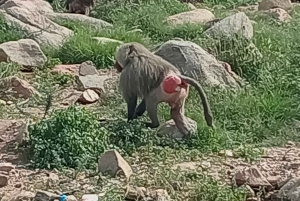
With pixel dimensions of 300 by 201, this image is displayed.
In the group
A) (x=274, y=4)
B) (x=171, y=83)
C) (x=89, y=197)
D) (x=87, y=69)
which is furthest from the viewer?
(x=274, y=4)

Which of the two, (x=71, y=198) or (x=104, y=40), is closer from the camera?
(x=71, y=198)

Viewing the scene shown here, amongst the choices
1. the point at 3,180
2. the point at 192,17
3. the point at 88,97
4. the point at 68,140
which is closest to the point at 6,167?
A: the point at 3,180

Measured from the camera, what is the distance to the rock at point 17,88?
7.89 meters

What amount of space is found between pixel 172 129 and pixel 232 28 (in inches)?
106

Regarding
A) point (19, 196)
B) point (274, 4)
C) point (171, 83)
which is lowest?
point (19, 196)

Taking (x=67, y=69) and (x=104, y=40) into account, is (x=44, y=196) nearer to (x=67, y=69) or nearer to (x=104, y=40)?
(x=67, y=69)

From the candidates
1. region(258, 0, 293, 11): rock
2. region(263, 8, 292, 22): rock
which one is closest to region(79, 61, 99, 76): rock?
region(263, 8, 292, 22): rock

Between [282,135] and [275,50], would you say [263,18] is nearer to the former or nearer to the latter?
[275,50]

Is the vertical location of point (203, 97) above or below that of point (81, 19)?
below

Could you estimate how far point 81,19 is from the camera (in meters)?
11.0

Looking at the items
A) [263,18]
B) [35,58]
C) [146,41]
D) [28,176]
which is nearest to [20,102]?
[35,58]

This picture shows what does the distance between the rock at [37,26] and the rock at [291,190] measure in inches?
193

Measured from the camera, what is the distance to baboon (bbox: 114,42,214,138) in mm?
6461

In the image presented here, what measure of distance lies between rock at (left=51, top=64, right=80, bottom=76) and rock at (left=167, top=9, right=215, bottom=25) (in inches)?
83.9
